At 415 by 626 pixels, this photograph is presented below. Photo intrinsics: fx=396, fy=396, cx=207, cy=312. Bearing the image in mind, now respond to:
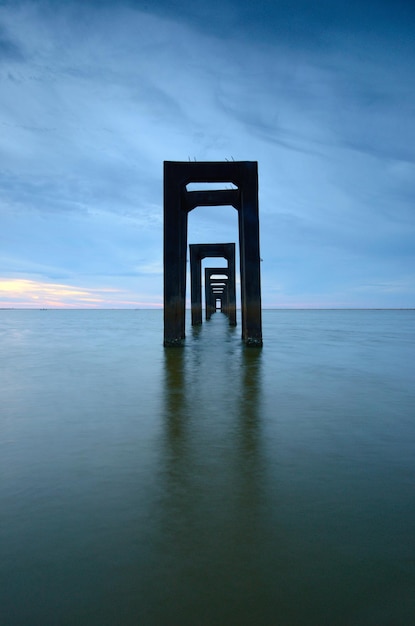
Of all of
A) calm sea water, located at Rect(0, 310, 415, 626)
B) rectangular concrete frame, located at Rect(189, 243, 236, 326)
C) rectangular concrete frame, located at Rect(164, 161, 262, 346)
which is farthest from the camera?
rectangular concrete frame, located at Rect(189, 243, 236, 326)

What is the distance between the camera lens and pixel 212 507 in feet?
7.23

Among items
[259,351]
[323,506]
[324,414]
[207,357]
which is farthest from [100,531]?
[259,351]

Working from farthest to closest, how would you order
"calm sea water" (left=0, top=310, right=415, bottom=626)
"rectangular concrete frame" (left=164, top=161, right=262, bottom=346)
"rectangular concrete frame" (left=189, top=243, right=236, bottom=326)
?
1. "rectangular concrete frame" (left=189, top=243, right=236, bottom=326)
2. "rectangular concrete frame" (left=164, top=161, right=262, bottom=346)
3. "calm sea water" (left=0, top=310, right=415, bottom=626)

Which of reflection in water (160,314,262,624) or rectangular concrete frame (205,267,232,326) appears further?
rectangular concrete frame (205,267,232,326)

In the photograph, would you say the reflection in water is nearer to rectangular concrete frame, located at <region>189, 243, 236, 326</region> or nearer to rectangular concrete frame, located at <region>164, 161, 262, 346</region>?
rectangular concrete frame, located at <region>164, 161, 262, 346</region>

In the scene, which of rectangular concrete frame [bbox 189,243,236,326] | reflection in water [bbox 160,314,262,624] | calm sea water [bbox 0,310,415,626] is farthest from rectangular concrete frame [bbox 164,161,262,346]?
rectangular concrete frame [bbox 189,243,236,326]

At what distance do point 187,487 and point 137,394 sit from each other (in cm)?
336

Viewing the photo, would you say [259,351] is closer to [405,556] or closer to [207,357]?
[207,357]

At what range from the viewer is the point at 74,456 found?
3.06m

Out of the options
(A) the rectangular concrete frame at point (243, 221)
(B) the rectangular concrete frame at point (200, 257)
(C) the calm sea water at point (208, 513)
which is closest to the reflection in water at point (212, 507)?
(C) the calm sea water at point (208, 513)

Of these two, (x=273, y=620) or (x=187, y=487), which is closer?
(x=273, y=620)

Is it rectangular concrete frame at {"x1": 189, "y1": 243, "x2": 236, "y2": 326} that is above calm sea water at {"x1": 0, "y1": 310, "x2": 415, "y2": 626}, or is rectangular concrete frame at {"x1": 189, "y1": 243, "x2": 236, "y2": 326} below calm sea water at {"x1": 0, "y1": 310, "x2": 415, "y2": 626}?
above

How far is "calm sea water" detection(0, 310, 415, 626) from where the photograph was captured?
1451 millimetres

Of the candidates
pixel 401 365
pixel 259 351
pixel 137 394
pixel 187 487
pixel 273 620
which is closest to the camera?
pixel 273 620
